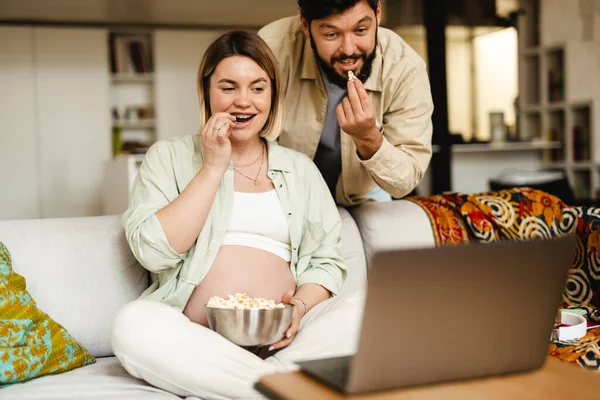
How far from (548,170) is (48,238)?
448cm

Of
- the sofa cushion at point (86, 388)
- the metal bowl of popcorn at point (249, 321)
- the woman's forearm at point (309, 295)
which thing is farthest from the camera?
the woman's forearm at point (309, 295)

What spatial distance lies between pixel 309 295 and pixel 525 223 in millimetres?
980

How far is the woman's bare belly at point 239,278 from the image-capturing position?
185cm

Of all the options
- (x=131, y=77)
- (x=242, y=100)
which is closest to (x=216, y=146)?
(x=242, y=100)

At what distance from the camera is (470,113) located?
818 centimetres

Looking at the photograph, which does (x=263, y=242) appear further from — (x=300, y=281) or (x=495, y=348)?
(x=495, y=348)

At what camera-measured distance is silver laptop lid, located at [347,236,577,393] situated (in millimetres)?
937

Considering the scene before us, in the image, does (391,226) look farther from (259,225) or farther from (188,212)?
(188,212)

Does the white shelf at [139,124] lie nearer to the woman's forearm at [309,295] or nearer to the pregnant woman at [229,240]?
the pregnant woman at [229,240]

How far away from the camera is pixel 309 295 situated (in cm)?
189

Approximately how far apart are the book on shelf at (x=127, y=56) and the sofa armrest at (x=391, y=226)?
16.0 ft

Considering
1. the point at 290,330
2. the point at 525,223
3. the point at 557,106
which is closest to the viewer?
the point at 290,330

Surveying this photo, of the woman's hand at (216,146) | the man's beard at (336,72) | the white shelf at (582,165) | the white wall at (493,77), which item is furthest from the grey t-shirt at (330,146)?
the white wall at (493,77)

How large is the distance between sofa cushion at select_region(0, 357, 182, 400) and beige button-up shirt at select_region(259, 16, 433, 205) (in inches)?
39.5
